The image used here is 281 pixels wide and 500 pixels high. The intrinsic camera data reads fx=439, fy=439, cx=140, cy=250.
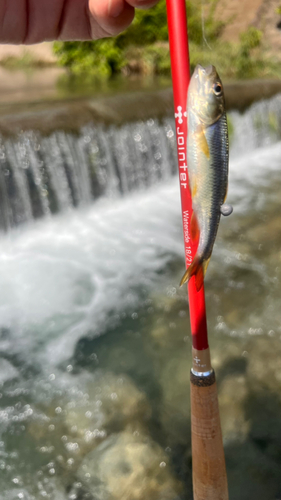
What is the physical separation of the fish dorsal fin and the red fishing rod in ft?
0.59

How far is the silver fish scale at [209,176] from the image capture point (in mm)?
984

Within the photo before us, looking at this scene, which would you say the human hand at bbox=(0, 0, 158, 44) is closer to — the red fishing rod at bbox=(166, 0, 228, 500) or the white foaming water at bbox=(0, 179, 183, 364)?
the red fishing rod at bbox=(166, 0, 228, 500)

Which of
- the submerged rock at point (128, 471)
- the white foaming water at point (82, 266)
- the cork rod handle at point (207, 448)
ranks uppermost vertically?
the cork rod handle at point (207, 448)

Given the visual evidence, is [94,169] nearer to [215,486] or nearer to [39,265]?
[39,265]

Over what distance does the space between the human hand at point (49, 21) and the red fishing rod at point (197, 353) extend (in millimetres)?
457

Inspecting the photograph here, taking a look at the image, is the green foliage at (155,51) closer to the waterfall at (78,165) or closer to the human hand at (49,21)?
the waterfall at (78,165)

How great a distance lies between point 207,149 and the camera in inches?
38.5

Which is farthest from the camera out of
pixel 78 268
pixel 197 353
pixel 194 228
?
pixel 78 268

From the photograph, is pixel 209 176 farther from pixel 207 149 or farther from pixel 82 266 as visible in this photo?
pixel 82 266

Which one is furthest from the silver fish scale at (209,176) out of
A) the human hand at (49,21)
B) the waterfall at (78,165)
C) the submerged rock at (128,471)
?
the waterfall at (78,165)

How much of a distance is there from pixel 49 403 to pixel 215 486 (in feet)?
6.22

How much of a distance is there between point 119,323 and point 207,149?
3.05m

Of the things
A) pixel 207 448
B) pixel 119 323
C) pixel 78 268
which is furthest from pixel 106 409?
pixel 78 268

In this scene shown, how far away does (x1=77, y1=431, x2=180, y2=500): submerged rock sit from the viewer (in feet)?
7.91
